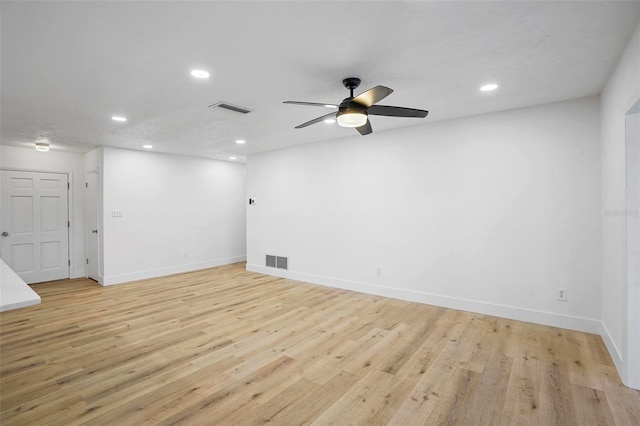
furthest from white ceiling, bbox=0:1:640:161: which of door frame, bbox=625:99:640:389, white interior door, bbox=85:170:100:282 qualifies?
white interior door, bbox=85:170:100:282

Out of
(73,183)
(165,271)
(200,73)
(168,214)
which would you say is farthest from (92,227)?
(200,73)

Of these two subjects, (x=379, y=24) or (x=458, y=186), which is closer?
(x=379, y=24)

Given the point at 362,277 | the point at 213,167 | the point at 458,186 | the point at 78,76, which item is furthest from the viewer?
the point at 213,167

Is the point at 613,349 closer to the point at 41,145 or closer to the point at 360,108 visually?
the point at 360,108

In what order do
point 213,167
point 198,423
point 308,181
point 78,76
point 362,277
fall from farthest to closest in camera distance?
point 213,167 < point 308,181 < point 362,277 < point 78,76 < point 198,423

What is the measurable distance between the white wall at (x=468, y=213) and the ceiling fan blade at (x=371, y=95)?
215 cm

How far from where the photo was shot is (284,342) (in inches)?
122

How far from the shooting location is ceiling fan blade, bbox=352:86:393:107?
89.4 inches

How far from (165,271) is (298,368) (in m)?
4.87

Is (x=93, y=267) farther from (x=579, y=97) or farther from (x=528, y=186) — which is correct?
(x=579, y=97)

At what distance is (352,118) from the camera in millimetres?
2600

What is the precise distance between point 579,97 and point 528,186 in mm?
1054

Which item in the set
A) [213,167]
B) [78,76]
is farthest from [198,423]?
[213,167]

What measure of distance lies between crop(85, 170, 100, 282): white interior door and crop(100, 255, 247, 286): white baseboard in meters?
0.41
